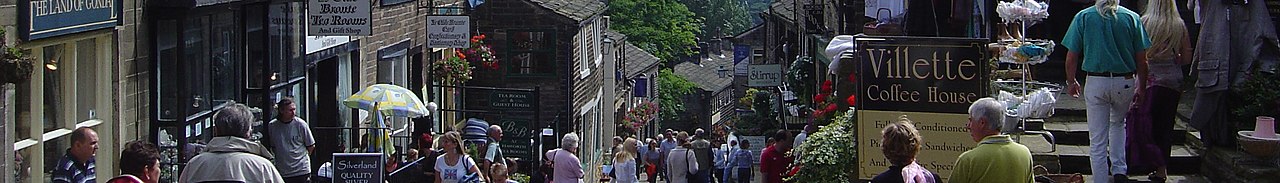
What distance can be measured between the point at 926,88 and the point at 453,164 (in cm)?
624

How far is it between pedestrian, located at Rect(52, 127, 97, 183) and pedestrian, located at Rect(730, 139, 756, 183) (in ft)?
48.2

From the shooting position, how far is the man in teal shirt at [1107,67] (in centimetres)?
866

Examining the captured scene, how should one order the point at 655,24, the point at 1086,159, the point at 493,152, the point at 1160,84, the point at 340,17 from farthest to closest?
the point at 655,24
the point at 493,152
the point at 340,17
the point at 1086,159
the point at 1160,84

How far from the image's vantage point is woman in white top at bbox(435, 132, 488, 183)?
44.7 feet

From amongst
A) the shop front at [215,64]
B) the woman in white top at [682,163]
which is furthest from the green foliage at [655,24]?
the shop front at [215,64]

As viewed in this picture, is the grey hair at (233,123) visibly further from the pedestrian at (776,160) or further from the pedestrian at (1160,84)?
the pedestrian at (776,160)

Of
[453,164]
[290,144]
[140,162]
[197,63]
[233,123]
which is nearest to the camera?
[140,162]

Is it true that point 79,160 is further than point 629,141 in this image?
No

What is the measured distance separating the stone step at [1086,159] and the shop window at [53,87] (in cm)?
564

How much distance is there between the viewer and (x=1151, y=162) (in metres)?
9.31

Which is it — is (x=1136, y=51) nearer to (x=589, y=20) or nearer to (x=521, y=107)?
(x=521, y=107)

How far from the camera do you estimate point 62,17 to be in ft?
32.9

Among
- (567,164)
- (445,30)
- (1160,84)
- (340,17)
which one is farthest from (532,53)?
(1160,84)

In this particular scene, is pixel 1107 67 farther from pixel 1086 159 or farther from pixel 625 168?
pixel 625 168
